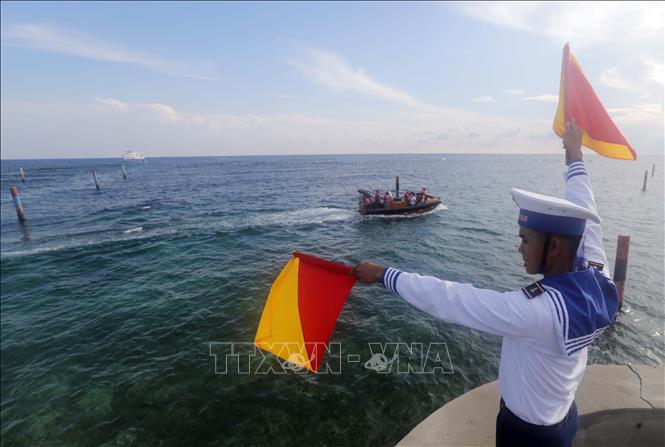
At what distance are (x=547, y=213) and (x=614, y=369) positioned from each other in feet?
17.5

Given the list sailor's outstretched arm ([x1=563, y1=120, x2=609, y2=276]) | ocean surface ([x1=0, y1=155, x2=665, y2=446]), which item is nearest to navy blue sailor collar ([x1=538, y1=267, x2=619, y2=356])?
sailor's outstretched arm ([x1=563, y1=120, x2=609, y2=276])

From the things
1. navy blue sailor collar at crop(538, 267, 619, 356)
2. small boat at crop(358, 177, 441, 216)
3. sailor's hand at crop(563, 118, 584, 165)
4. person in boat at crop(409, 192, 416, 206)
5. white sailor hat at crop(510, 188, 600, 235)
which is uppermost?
sailor's hand at crop(563, 118, 584, 165)

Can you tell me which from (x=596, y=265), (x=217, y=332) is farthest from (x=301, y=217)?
(x=596, y=265)

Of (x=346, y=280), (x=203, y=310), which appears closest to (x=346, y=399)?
(x=346, y=280)

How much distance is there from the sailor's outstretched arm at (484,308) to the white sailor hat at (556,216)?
53 centimetres

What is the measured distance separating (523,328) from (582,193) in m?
1.71

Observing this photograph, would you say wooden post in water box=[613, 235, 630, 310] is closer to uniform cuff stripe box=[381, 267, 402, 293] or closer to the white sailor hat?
the white sailor hat

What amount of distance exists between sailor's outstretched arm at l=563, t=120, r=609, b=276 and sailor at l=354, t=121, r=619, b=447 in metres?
0.02

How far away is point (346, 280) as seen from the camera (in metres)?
3.40

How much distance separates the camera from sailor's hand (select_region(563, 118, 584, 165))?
3250 mm

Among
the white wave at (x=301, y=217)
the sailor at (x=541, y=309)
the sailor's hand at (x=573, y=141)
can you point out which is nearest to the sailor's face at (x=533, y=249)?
the sailor at (x=541, y=309)

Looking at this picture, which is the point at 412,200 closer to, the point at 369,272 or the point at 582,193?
the point at 582,193

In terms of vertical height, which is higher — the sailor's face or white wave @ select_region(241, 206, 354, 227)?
the sailor's face

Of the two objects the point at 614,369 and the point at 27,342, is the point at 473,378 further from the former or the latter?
the point at 27,342
